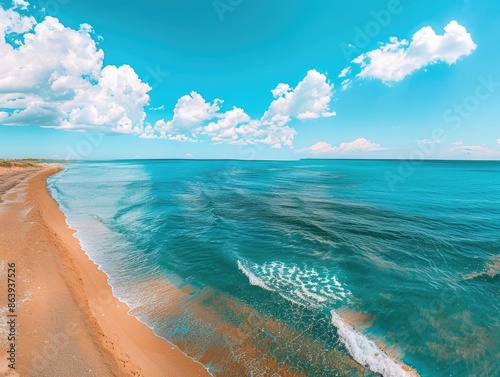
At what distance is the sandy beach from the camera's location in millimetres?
8188

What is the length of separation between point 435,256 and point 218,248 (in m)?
17.8

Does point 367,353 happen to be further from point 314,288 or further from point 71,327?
point 71,327

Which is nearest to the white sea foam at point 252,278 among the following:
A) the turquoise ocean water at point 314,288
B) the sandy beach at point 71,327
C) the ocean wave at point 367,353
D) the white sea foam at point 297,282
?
the white sea foam at point 297,282

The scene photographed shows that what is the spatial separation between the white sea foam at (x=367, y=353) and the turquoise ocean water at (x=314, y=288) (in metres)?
0.05

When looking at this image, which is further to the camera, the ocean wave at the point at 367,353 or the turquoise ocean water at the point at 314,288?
the turquoise ocean water at the point at 314,288

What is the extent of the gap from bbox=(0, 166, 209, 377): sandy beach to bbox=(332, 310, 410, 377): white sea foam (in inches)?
261

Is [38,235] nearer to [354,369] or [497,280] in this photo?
[354,369]

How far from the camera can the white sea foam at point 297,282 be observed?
44.9ft

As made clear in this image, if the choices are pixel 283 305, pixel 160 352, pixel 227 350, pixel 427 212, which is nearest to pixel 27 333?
pixel 160 352

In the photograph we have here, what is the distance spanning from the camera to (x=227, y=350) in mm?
10211

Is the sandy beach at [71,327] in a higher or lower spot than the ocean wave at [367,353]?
higher

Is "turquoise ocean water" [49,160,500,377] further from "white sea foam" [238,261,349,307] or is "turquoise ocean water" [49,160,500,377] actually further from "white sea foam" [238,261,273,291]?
"white sea foam" [238,261,273,291]

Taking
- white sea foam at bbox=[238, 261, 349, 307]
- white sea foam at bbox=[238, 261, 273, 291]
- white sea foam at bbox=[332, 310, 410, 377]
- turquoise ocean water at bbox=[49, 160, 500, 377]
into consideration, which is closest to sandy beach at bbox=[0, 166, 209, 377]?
turquoise ocean water at bbox=[49, 160, 500, 377]

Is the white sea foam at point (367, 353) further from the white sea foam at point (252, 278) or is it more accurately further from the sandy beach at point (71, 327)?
the sandy beach at point (71, 327)
